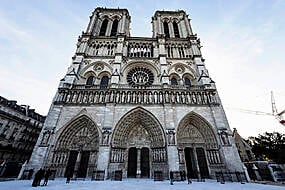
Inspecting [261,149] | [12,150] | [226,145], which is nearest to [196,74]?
[226,145]

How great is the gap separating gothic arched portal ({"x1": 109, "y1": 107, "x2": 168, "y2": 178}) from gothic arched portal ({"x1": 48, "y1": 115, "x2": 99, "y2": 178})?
78.3 inches

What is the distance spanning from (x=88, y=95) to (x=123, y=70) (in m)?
5.45

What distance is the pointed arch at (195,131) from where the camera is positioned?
1389cm

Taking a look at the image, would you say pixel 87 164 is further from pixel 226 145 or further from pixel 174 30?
pixel 174 30

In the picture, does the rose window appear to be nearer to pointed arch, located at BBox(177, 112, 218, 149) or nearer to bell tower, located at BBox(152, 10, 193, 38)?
pointed arch, located at BBox(177, 112, 218, 149)

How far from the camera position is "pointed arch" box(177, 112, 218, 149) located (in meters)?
13.9

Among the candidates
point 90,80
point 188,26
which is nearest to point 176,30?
point 188,26

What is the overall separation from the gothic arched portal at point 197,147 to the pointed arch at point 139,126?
2.03 meters

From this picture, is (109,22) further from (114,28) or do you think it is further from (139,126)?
(139,126)

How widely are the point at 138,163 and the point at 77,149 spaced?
19.3ft

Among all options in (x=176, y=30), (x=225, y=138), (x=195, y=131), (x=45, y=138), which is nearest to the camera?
(x=45, y=138)

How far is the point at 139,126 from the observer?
1516 centimetres

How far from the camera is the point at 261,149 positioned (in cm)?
1820

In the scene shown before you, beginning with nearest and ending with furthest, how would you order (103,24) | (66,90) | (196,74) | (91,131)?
(91,131) < (66,90) < (196,74) < (103,24)
